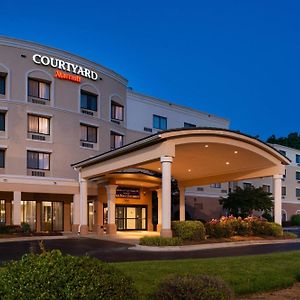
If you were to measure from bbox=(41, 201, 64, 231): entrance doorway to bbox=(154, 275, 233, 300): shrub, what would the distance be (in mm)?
31480

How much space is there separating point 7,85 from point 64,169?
302 inches

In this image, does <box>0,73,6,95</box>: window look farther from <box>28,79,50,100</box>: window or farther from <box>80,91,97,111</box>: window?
<box>80,91,97,111</box>: window

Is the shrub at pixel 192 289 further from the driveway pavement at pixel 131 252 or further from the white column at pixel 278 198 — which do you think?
the white column at pixel 278 198

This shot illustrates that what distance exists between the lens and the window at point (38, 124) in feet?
116

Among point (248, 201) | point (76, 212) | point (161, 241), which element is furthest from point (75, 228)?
point (248, 201)

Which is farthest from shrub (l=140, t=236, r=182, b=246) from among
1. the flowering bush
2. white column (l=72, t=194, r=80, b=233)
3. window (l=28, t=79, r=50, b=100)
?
window (l=28, t=79, r=50, b=100)

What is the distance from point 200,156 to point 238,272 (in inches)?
690

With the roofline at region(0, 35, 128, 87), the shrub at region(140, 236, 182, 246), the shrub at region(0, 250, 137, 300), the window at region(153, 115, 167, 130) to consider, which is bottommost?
the shrub at region(140, 236, 182, 246)

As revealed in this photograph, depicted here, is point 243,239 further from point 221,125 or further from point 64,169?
point 221,125

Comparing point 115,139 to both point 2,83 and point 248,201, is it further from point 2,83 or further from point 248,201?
point 248,201

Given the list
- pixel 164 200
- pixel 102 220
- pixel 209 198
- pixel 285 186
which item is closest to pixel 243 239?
pixel 164 200

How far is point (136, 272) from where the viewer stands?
1165cm

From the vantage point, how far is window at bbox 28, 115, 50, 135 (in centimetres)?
3534

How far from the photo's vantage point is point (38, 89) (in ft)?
118
